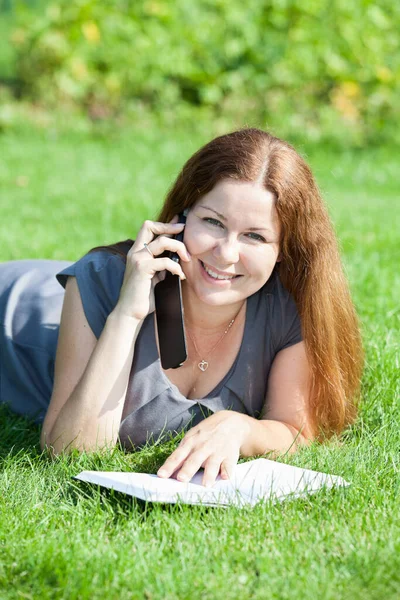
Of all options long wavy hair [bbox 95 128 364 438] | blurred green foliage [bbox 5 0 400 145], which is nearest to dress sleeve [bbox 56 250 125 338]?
long wavy hair [bbox 95 128 364 438]

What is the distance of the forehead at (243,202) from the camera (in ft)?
10.5

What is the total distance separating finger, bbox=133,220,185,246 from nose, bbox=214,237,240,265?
178 mm

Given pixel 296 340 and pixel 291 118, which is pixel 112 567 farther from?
pixel 291 118

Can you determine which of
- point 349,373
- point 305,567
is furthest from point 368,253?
point 305,567

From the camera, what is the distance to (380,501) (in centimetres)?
295

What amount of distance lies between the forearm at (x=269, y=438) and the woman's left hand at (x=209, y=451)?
8cm

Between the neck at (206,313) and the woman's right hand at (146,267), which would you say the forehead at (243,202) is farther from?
the neck at (206,313)

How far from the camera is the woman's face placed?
3.20 m

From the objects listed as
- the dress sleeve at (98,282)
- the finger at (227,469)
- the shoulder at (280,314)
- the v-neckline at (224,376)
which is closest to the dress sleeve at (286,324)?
the shoulder at (280,314)

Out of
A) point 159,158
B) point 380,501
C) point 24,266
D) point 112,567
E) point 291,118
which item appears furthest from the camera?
point 291,118

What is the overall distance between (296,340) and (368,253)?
2668 millimetres

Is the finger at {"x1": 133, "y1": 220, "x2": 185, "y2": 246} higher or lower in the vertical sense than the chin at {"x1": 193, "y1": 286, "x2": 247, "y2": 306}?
higher

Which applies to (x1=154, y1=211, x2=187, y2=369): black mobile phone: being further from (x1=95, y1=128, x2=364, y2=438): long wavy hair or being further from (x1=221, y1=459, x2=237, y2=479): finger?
(x1=221, y1=459, x2=237, y2=479): finger

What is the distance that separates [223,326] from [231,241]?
518mm
